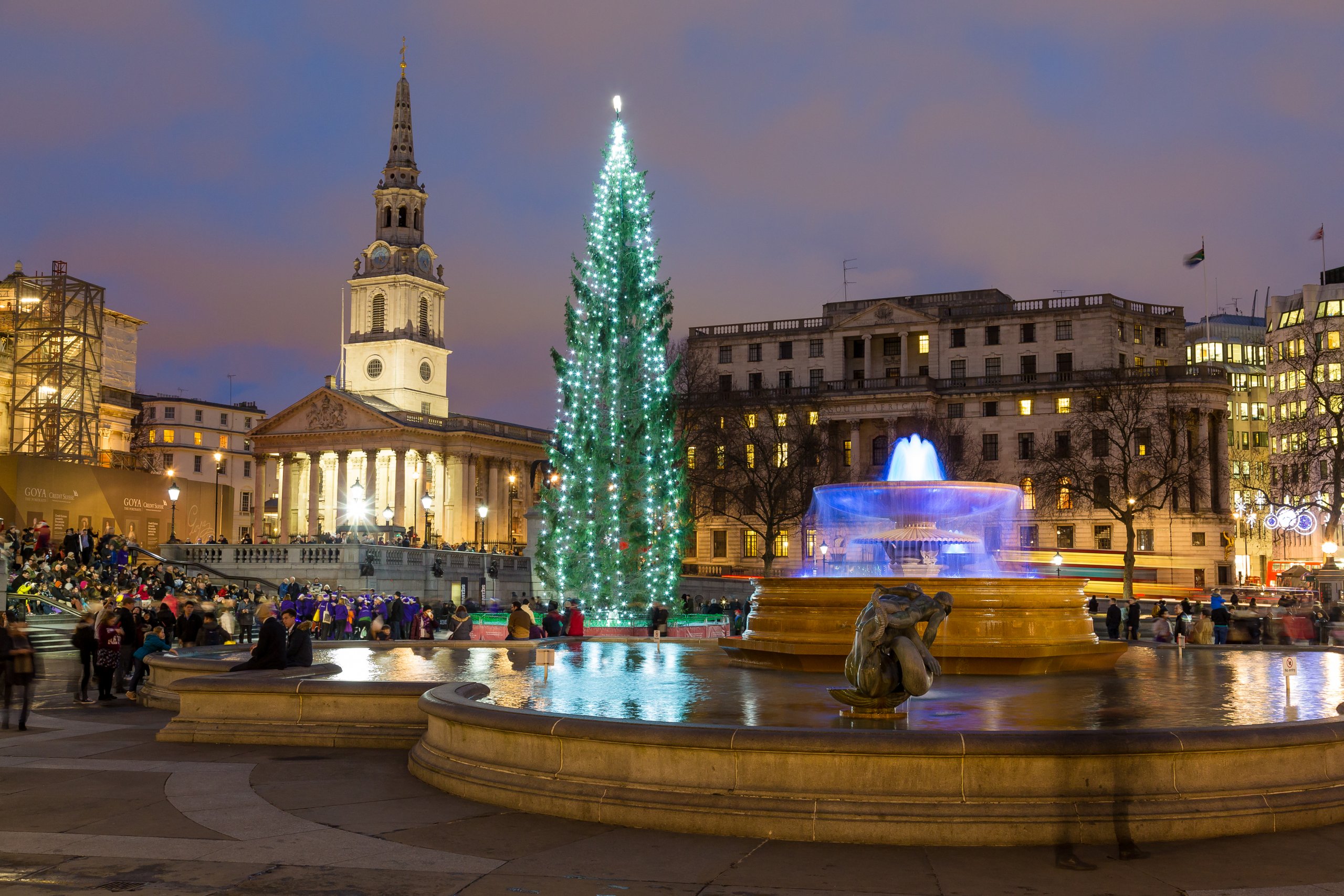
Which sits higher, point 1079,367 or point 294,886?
point 1079,367

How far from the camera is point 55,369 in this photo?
162 feet

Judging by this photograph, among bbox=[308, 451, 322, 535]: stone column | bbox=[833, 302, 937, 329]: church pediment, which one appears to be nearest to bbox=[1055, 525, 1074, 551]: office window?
bbox=[833, 302, 937, 329]: church pediment

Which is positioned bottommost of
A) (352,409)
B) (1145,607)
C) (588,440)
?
(1145,607)

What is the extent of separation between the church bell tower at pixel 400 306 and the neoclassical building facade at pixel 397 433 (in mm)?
100

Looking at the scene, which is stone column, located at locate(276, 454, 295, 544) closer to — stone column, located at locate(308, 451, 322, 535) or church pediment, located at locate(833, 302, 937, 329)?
stone column, located at locate(308, 451, 322, 535)

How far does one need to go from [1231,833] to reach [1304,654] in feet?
45.4

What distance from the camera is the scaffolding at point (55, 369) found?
1921 inches

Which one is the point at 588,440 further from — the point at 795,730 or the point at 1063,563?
the point at 1063,563

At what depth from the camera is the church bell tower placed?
10106 centimetres

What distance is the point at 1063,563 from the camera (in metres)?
62.7

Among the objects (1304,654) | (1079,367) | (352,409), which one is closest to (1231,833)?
(1304,654)

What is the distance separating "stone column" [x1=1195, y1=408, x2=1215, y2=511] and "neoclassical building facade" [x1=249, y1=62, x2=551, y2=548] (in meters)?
42.9

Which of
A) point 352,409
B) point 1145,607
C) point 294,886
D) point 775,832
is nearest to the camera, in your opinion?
point 294,886

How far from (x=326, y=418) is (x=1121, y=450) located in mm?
56125
